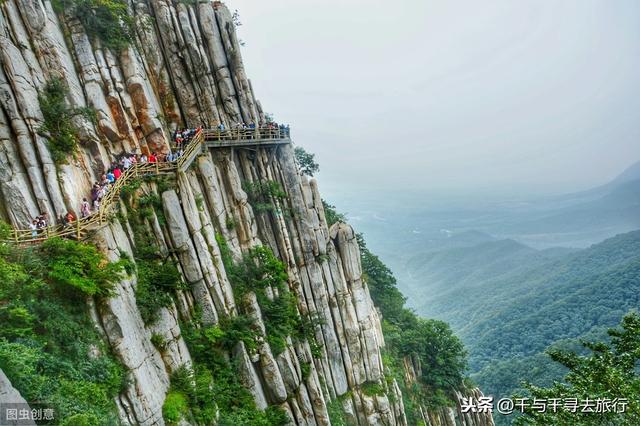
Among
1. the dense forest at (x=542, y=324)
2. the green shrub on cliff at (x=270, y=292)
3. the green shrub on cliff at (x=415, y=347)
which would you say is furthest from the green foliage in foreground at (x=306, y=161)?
the dense forest at (x=542, y=324)

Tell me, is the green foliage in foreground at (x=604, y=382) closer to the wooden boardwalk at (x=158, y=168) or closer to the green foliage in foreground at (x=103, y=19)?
the wooden boardwalk at (x=158, y=168)

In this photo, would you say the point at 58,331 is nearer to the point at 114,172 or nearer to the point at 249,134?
the point at 114,172

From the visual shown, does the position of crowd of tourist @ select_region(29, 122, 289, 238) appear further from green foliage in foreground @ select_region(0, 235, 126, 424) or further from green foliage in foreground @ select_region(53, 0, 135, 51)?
green foliage in foreground @ select_region(53, 0, 135, 51)

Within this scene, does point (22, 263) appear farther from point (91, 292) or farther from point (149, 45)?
point (149, 45)

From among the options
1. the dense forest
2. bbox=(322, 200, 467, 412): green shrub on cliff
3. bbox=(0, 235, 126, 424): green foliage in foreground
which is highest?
bbox=(0, 235, 126, 424): green foliage in foreground

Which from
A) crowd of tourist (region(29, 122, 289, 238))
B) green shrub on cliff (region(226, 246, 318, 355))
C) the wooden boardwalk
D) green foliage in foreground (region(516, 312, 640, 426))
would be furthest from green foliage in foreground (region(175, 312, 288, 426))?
green foliage in foreground (region(516, 312, 640, 426))

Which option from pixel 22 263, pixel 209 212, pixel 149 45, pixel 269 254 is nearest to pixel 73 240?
pixel 22 263
